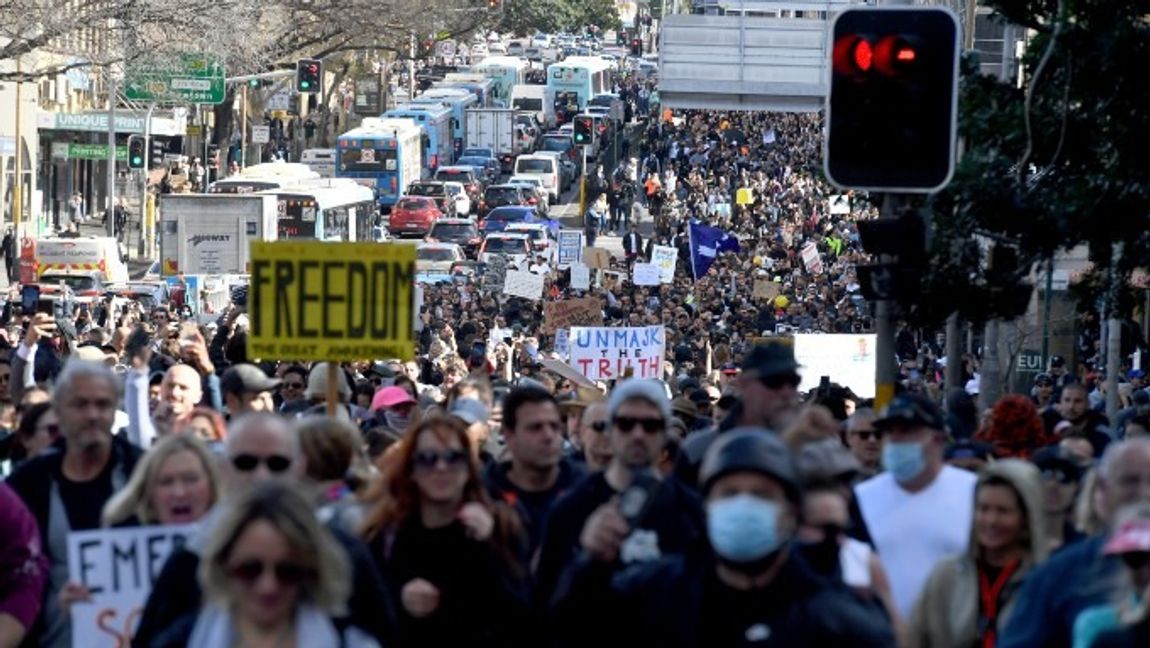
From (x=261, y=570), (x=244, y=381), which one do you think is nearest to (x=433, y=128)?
(x=244, y=381)

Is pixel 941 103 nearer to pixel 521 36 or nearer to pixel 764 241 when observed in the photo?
pixel 764 241

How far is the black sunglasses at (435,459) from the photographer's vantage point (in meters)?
8.22

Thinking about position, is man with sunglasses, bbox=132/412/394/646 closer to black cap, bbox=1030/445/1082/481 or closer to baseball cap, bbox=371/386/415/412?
black cap, bbox=1030/445/1082/481

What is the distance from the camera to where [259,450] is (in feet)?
26.9

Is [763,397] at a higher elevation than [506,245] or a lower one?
higher

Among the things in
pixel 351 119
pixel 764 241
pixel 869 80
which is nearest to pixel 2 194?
pixel 764 241

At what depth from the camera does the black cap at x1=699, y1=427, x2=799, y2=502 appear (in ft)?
20.9

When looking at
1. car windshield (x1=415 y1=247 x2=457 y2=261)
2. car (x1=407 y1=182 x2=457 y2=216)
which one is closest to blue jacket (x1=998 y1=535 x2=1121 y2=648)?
car windshield (x1=415 y1=247 x2=457 y2=261)

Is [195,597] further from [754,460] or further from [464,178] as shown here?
[464,178]

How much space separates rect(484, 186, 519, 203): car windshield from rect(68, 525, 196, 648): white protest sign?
64974 mm

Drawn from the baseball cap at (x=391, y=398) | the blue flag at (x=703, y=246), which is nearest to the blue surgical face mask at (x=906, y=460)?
the baseball cap at (x=391, y=398)

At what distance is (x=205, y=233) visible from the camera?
53.4 meters

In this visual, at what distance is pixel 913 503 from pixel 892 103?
3277 millimetres

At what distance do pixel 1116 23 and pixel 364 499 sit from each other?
9496 millimetres
